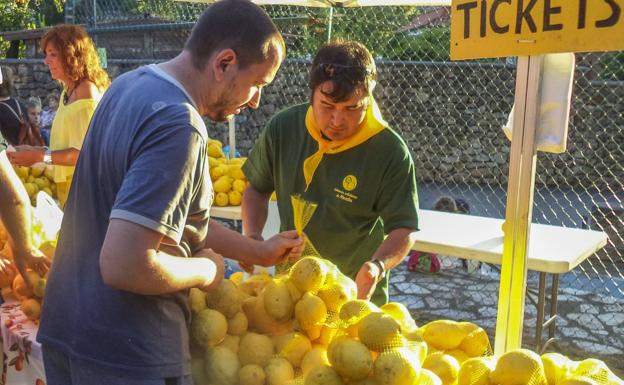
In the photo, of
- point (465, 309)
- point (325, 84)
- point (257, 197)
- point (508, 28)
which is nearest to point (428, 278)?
point (465, 309)

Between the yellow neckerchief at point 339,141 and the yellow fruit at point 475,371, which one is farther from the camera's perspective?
the yellow neckerchief at point 339,141

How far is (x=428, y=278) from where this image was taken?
618 cm

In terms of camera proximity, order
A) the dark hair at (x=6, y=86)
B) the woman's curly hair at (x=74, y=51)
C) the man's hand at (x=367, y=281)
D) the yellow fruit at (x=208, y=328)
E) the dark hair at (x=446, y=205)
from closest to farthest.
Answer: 1. the yellow fruit at (x=208, y=328)
2. the man's hand at (x=367, y=281)
3. the woman's curly hair at (x=74, y=51)
4. the dark hair at (x=446, y=205)
5. the dark hair at (x=6, y=86)

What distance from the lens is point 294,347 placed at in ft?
5.29

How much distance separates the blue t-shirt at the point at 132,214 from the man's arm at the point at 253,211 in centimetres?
113

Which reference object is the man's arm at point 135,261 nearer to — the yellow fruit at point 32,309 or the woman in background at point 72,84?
the yellow fruit at point 32,309

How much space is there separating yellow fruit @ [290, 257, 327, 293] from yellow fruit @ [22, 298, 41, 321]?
3.34 ft

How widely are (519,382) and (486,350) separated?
0.30 m

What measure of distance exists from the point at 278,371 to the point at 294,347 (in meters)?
0.09

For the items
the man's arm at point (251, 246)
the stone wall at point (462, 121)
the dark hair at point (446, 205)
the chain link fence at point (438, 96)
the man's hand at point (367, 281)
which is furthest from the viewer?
the stone wall at point (462, 121)

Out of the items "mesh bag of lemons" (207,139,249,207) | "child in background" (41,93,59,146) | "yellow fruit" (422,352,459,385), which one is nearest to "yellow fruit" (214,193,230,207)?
"mesh bag of lemons" (207,139,249,207)

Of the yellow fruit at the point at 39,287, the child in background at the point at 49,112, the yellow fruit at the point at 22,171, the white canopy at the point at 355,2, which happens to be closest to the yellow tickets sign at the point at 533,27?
the yellow fruit at the point at 39,287

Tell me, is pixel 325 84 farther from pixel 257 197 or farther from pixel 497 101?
pixel 497 101

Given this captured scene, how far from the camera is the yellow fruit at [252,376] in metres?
1.54
